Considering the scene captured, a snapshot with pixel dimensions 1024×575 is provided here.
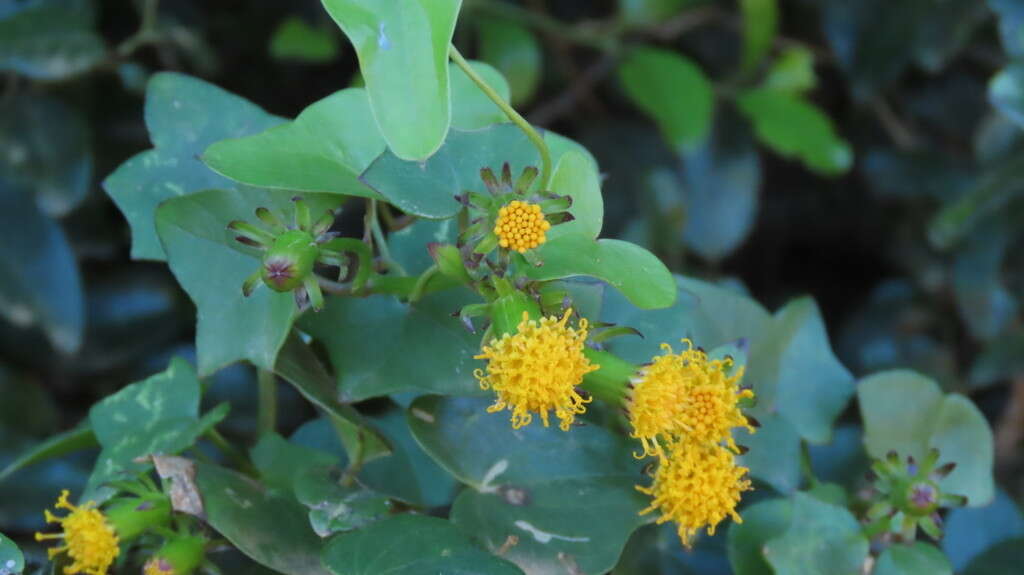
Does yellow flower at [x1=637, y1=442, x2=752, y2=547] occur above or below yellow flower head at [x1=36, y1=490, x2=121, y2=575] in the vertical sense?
above

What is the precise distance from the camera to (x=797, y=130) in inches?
43.4

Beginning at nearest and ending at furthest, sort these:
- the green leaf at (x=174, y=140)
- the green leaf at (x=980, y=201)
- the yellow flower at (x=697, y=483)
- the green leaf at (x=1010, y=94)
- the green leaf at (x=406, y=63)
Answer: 1. the green leaf at (x=406, y=63)
2. the yellow flower at (x=697, y=483)
3. the green leaf at (x=174, y=140)
4. the green leaf at (x=1010, y=94)
5. the green leaf at (x=980, y=201)

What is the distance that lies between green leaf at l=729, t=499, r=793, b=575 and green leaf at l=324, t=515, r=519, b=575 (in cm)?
18

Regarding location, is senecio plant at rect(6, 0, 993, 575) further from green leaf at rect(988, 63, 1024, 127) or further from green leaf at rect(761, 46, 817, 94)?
green leaf at rect(761, 46, 817, 94)

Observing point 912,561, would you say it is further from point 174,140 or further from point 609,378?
point 174,140

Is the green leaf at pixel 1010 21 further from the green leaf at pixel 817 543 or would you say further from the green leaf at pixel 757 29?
the green leaf at pixel 817 543

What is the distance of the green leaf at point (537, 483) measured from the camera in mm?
558

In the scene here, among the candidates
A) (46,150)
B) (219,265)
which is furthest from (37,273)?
(219,265)

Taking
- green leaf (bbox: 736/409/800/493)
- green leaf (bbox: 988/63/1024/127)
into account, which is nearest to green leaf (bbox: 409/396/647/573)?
green leaf (bbox: 736/409/800/493)

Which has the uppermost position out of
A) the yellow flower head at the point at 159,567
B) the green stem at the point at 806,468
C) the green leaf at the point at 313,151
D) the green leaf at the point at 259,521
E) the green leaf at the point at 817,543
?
the green leaf at the point at 313,151

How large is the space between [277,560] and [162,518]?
0.07 m

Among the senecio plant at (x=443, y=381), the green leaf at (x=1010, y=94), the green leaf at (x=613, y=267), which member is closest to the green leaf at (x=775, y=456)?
the senecio plant at (x=443, y=381)

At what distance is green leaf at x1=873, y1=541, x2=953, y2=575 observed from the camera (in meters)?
0.59

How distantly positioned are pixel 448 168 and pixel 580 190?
0.26ft
